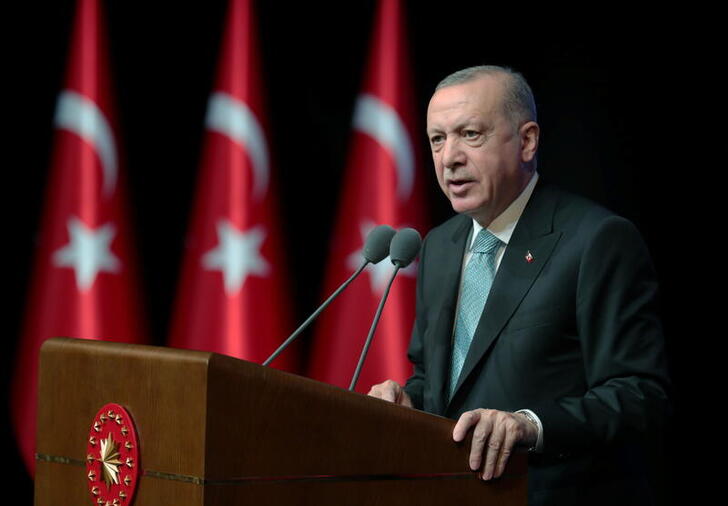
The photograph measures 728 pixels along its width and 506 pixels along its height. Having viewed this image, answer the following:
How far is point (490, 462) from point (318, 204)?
2302 mm

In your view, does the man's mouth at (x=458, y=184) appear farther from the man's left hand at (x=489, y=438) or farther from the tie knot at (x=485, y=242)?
the man's left hand at (x=489, y=438)

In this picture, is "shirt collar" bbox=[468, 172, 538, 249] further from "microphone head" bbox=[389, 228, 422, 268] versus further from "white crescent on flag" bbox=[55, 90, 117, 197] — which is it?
"white crescent on flag" bbox=[55, 90, 117, 197]

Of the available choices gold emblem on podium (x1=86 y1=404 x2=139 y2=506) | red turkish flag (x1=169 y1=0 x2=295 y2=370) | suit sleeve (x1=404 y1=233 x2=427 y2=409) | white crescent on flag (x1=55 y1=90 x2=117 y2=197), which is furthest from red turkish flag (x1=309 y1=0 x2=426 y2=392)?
gold emblem on podium (x1=86 y1=404 x2=139 y2=506)

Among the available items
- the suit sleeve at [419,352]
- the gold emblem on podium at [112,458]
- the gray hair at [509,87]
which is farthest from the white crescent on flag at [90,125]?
the gold emblem on podium at [112,458]

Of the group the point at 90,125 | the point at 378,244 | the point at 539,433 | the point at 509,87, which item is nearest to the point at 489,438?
the point at 539,433

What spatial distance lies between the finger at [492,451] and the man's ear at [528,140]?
0.80 m

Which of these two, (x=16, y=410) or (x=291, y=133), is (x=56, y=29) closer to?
(x=291, y=133)

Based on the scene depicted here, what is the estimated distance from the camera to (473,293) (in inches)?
83.7

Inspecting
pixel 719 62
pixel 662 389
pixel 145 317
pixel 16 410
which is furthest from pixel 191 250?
pixel 662 389

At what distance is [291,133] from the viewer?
12.3 feet

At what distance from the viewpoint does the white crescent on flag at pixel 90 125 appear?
12.1 feet

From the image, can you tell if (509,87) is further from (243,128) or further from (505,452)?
(243,128)

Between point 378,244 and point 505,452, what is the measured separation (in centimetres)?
66

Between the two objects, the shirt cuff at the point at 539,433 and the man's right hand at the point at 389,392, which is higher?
the man's right hand at the point at 389,392
